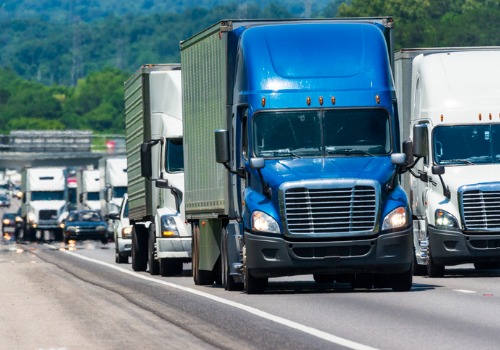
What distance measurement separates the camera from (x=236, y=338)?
16828 millimetres

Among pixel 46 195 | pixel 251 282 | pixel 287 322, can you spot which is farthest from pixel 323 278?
pixel 46 195

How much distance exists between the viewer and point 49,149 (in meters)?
160

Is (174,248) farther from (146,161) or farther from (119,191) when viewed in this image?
(119,191)

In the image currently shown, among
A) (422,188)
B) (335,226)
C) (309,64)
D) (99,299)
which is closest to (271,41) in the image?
(309,64)

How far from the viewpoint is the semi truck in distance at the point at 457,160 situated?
28453 mm

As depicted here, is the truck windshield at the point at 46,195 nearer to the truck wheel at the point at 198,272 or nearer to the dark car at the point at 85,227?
the dark car at the point at 85,227

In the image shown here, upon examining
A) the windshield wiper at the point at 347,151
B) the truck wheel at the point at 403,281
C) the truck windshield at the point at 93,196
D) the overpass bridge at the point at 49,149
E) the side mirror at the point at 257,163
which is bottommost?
the truck wheel at the point at 403,281

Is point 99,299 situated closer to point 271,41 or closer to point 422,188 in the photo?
point 271,41

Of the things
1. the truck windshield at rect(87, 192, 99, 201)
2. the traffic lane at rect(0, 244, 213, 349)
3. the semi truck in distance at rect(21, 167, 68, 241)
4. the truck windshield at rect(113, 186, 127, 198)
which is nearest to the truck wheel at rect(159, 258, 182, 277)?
the traffic lane at rect(0, 244, 213, 349)

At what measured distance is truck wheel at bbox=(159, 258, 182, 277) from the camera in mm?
33062

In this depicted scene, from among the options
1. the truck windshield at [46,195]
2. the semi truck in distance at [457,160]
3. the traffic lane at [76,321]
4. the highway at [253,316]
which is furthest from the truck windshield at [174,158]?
the truck windshield at [46,195]

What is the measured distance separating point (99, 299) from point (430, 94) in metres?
7.40

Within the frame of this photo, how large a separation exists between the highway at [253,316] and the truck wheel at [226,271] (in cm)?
25

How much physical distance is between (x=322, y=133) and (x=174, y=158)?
30.5 ft
